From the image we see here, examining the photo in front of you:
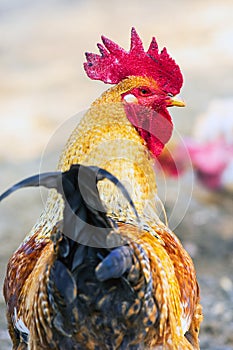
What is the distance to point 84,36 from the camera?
691cm

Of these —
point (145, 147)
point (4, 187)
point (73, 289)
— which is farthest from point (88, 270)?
point (4, 187)

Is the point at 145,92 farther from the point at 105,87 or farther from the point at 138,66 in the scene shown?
the point at 105,87

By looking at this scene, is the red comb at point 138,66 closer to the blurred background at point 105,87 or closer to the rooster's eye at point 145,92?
the rooster's eye at point 145,92

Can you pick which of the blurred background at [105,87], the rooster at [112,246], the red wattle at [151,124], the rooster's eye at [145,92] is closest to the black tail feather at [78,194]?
the rooster at [112,246]

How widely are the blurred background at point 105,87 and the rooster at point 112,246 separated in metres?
1.97

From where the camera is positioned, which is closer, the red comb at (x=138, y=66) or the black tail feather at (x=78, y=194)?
the black tail feather at (x=78, y=194)

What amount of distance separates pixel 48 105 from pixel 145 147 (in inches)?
164

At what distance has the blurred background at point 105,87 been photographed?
16.1 ft

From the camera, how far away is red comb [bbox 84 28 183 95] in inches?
99.9

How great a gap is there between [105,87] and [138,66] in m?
4.00

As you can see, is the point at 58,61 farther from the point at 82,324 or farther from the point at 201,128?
the point at 82,324

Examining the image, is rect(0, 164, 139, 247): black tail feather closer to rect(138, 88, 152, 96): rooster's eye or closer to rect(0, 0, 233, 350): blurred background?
rect(138, 88, 152, 96): rooster's eye

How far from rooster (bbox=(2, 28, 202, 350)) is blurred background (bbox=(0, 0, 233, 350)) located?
197 cm

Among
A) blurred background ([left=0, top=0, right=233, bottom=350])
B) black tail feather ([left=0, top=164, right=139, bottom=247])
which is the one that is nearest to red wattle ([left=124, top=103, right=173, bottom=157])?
black tail feather ([left=0, top=164, right=139, bottom=247])
